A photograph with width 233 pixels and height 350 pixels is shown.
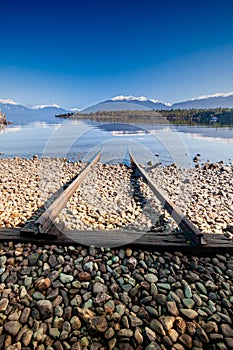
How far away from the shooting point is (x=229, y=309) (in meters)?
1.80

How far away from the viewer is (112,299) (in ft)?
6.11

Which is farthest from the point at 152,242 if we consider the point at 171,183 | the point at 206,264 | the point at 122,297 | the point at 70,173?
the point at 70,173

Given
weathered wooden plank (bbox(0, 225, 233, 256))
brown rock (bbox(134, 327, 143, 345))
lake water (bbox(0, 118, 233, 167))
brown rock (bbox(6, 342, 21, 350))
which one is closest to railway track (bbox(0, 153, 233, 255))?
weathered wooden plank (bbox(0, 225, 233, 256))

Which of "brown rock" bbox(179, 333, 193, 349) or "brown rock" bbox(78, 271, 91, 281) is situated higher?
"brown rock" bbox(78, 271, 91, 281)

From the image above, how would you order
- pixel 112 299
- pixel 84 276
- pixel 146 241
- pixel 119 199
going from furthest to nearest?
pixel 119 199, pixel 146 241, pixel 84 276, pixel 112 299

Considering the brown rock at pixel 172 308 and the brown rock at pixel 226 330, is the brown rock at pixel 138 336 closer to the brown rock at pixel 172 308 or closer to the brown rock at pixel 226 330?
the brown rock at pixel 172 308

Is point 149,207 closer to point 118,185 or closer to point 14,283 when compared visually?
point 118,185

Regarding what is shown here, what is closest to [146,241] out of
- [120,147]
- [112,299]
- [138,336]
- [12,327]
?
[112,299]

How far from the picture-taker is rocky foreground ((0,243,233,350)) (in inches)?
62.4

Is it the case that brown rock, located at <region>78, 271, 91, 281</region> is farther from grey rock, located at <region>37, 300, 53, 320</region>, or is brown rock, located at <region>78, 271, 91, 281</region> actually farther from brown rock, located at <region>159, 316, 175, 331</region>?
brown rock, located at <region>159, 316, 175, 331</region>

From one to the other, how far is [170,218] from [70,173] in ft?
14.1

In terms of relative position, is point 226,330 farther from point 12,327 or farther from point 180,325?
point 12,327

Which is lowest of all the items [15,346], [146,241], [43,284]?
[15,346]

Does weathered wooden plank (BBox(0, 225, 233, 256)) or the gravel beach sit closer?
the gravel beach
